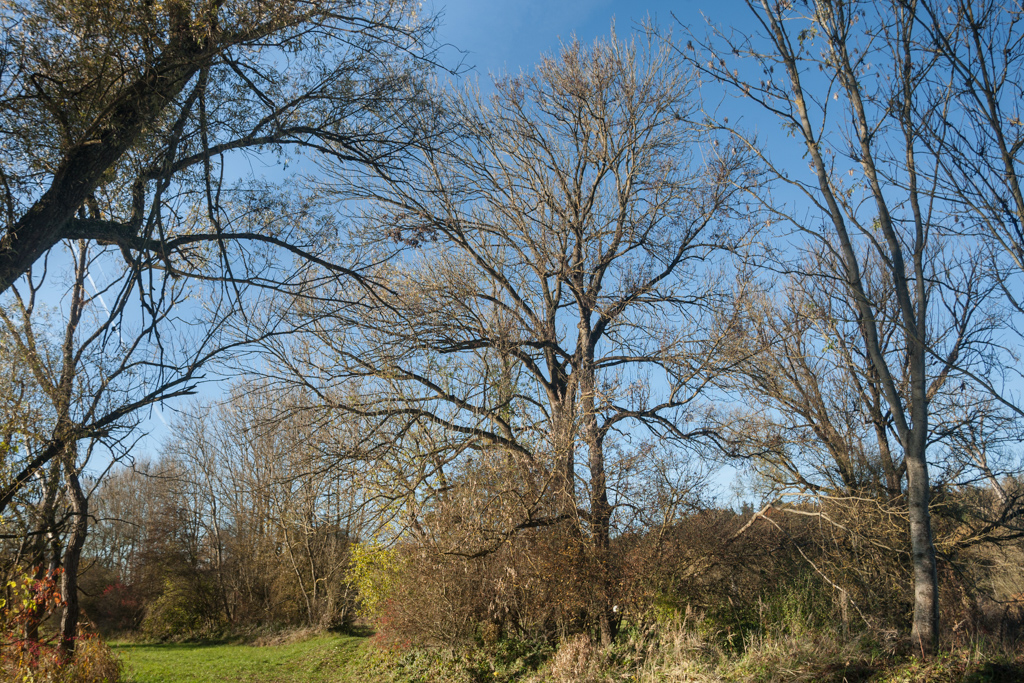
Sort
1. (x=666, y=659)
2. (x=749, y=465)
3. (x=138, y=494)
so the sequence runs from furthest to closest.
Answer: (x=138, y=494) < (x=749, y=465) < (x=666, y=659)

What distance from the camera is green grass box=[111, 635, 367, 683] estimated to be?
12320 mm

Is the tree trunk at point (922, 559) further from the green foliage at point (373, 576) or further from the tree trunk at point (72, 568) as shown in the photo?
the tree trunk at point (72, 568)

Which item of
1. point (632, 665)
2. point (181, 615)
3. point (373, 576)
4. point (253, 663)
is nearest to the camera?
point (632, 665)

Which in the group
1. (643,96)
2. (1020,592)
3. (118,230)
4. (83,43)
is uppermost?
(643,96)

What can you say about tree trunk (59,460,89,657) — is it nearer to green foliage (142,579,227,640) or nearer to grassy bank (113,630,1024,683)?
grassy bank (113,630,1024,683)

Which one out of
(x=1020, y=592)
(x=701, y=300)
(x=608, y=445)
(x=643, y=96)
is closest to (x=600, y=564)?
(x=608, y=445)

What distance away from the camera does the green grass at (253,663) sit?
40.4 ft

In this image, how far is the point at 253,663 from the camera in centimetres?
1459

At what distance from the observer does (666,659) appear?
6.92 m

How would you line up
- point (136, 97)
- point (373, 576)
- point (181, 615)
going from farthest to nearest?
point (181, 615), point (373, 576), point (136, 97)

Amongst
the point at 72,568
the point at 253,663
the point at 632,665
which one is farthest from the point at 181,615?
the point at 632,665

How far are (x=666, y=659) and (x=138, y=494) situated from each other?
28139mm

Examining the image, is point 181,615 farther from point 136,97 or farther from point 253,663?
point 136,97

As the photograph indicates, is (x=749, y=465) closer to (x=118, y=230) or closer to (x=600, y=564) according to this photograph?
(x=600, y=564)
